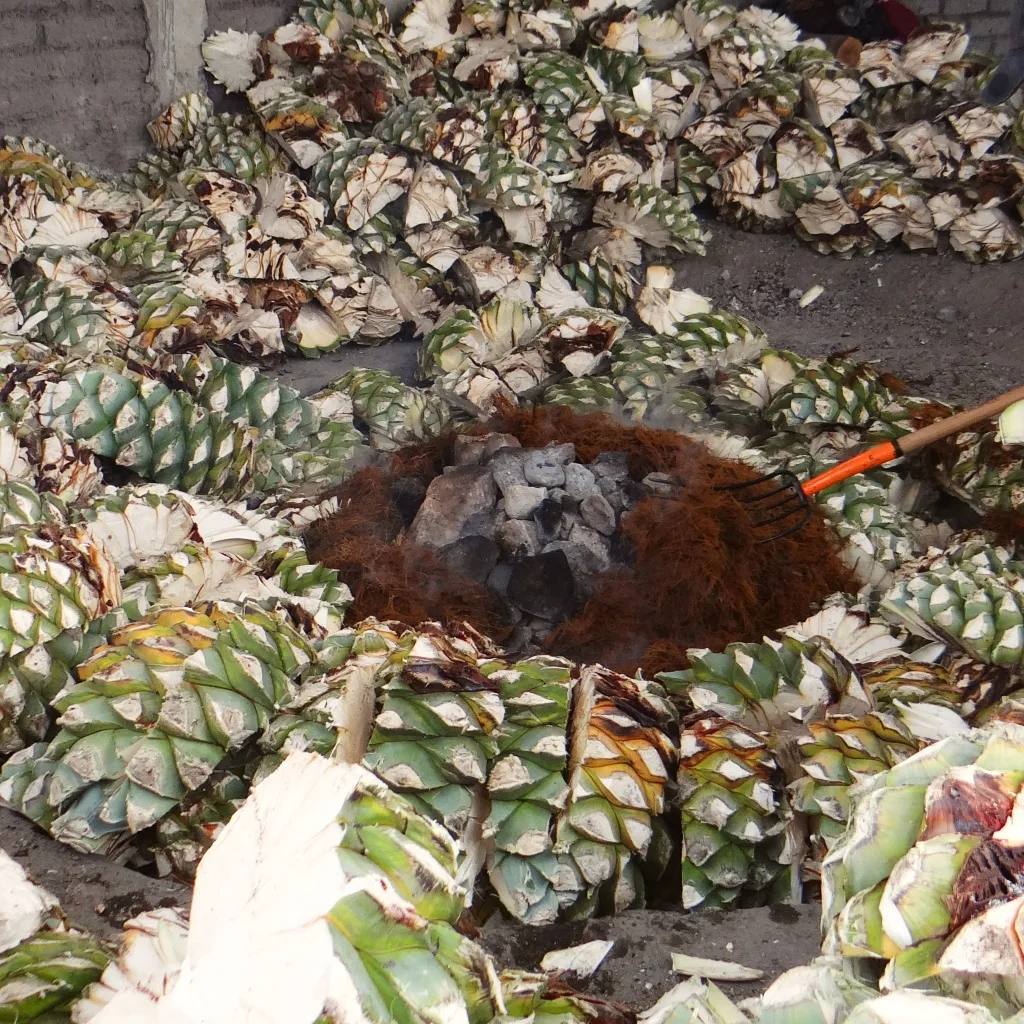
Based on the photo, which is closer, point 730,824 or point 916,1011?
point 916,1011

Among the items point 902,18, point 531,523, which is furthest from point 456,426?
point 902,18

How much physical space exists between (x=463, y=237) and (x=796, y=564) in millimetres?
1711

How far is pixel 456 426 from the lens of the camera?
2324mm

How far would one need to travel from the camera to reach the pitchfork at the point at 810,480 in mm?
1946

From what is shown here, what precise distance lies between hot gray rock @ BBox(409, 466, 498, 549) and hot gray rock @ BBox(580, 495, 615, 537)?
196mm

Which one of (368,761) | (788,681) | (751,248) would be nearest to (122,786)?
(368,761)

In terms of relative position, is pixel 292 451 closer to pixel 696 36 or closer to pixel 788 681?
pixel 788 681

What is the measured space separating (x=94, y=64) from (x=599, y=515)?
2343mm

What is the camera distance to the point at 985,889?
1.68ft

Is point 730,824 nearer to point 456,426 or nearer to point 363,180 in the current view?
point 456,426

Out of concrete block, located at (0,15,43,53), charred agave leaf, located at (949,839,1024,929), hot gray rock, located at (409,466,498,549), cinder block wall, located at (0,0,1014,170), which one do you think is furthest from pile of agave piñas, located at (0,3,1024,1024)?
concrete block, located at (0,15,43,53)

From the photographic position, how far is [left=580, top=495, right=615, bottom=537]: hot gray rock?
1896mm

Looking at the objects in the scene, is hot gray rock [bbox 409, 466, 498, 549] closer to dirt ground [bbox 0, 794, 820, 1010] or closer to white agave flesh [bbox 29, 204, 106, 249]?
dirt ground [bbox 0, 794, 820, 1010]

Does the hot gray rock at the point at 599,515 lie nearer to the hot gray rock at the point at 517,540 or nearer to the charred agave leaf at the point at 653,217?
the hot gray rock at the point at 517,540
